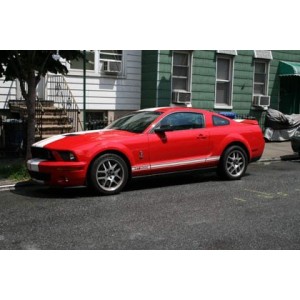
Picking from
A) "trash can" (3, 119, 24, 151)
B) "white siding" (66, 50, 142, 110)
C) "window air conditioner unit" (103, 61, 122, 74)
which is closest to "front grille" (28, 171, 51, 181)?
"trash can" (3, 119, 24, 151)

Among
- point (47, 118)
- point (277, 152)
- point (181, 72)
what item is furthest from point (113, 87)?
point (277, 152)

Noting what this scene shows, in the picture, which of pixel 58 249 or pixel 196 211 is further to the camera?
pixel 196 211

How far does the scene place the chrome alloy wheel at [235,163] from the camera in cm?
891

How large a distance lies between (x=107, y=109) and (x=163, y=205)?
846 cm

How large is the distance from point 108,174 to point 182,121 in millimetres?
1926

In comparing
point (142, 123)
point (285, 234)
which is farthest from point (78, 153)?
point (285, 234)

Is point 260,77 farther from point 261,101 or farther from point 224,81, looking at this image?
point 224,81

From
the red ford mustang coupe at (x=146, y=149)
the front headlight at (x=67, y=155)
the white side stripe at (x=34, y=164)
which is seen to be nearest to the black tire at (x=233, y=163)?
the red ford mustang coupe at (x=146, y=149)

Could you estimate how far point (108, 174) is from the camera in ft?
24.5

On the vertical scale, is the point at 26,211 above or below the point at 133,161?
below

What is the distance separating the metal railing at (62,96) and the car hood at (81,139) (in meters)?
5.67

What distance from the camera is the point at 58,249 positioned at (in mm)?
4715

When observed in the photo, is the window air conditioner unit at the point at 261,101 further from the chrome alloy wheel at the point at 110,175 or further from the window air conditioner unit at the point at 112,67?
the chrome alloy wheel at the point at 110,175

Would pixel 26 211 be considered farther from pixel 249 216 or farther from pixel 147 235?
pixel 249 216
